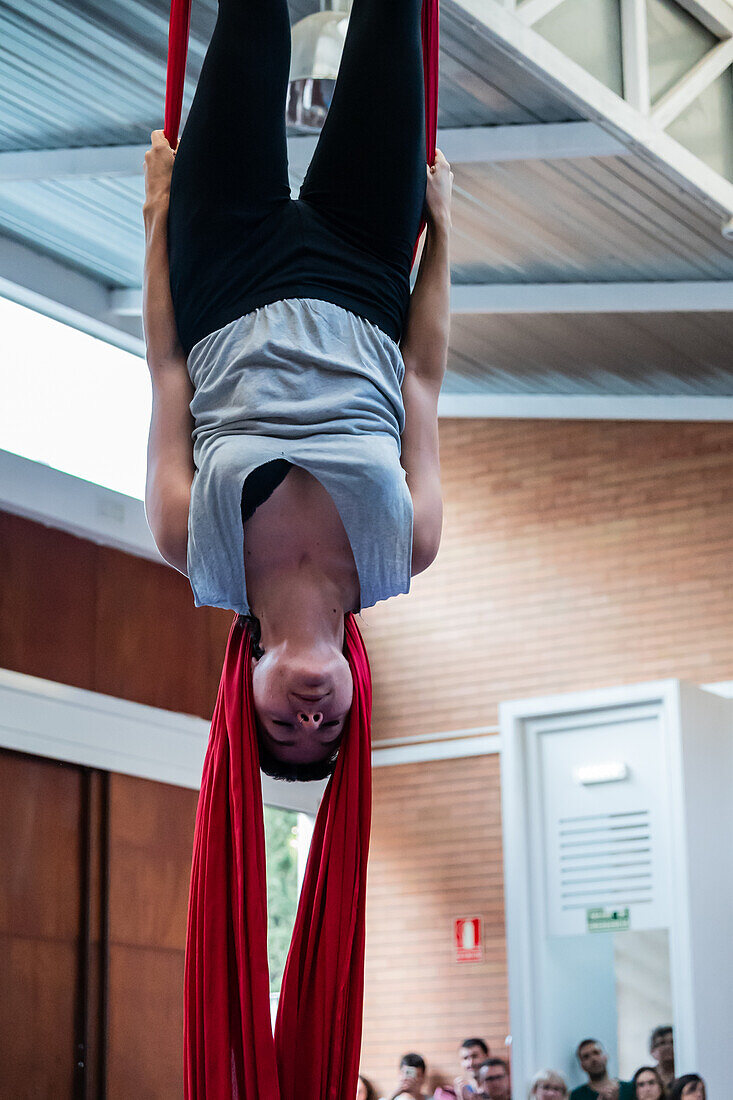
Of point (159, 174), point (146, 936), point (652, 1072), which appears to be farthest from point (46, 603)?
point (159, 174)

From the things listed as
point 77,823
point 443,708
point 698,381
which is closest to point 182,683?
point 77,823

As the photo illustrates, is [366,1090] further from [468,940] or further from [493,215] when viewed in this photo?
[493,215]

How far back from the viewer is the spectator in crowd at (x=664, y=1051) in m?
7.18

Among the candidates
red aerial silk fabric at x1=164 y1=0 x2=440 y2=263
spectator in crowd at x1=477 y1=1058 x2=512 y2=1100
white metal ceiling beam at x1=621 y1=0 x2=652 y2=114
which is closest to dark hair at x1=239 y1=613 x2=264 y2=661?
red aerial silk fabric at x1=164 y1=0 x2=440 y2=263

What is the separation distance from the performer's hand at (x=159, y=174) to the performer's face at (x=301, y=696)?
74 centimetres

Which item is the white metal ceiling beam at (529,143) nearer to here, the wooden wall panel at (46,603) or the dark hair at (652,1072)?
the wooden wall panel at (46,603)

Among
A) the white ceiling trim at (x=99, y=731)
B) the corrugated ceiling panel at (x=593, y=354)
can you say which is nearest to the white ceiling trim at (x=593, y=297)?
the corrugated ceiling panel at (x=593, y=354)

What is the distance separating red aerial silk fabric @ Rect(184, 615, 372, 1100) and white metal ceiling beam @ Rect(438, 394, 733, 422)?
275 inches

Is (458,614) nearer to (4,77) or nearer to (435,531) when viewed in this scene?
(4,77)

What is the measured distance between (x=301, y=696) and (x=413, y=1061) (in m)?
7.20

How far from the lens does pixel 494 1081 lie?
307 inches

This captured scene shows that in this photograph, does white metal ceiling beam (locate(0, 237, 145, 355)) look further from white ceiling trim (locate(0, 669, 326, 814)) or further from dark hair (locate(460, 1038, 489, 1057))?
dark hair (locate(460, 1038, 489, 1057))

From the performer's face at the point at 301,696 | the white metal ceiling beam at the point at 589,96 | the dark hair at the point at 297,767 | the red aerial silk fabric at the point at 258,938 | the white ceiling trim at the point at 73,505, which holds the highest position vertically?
the white metal ceiling beam at the point at 589,96

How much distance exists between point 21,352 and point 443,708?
11.8 feet
